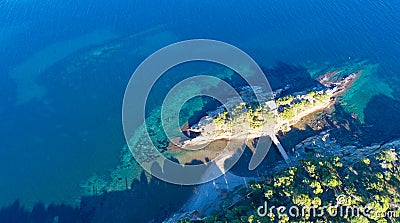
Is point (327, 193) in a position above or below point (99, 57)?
below

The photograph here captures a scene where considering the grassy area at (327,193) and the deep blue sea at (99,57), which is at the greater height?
the deep blue sea at (99,57)

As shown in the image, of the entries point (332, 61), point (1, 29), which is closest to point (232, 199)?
Answer: point (332, 61)

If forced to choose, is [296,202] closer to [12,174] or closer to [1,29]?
[12,174]

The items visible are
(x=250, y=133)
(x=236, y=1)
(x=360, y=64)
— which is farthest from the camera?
(x=236, y=1)

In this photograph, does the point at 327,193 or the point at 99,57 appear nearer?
the point at 327,193

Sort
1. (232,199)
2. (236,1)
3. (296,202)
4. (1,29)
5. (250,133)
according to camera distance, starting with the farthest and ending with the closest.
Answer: (236,1) → (1,29) → (250,133) → (232,199) → (296,202)

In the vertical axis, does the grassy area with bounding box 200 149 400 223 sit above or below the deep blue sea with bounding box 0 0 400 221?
below

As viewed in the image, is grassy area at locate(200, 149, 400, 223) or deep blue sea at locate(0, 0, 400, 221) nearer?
grassy area at locate(200, 149, 400, 223)

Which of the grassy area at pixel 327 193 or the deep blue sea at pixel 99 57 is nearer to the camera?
the grassy area at pixel 327 193
